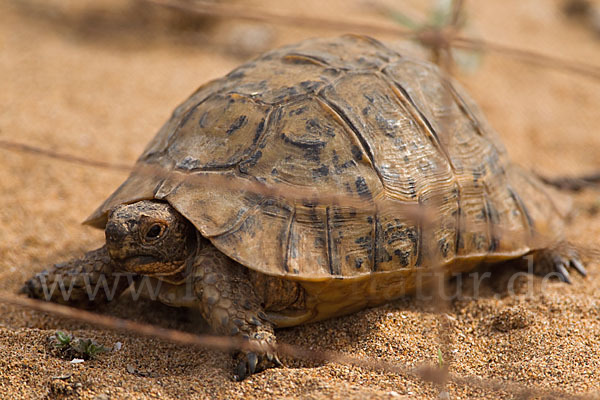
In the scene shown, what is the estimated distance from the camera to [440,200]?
329 centimetres

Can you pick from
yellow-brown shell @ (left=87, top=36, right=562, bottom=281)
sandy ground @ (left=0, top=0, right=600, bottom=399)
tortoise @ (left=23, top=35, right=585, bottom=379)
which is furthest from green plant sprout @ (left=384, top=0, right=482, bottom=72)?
tortoise @ (left=23, top=35, right=585, bottom=379)

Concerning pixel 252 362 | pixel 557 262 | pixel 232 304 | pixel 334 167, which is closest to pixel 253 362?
Answer: pixel 252 362

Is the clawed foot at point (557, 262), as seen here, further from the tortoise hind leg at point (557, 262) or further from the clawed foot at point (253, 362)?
the clawed foot at point (253, 362)

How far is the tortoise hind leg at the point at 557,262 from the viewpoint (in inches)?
150

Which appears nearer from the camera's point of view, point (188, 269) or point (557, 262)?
point (188, 269)

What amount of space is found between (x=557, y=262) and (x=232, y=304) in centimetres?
222

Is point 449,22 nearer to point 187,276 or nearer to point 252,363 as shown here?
point 187,276

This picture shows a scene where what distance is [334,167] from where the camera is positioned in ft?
9.97

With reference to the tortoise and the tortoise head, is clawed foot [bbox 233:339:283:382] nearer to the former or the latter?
the tortoise

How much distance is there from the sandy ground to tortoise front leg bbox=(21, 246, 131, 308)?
13cm

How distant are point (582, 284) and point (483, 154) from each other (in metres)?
1.03

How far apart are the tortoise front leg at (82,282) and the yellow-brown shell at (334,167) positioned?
25 cm

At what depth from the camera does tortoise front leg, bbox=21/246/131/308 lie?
331 centimetres

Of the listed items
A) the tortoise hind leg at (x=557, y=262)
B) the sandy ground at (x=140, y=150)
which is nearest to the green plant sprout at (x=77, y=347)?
the sandy ground at (x=140, y=150)
